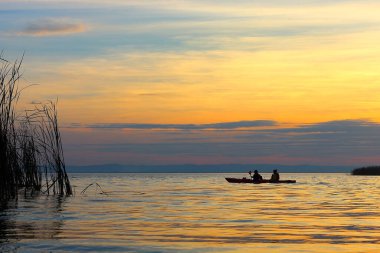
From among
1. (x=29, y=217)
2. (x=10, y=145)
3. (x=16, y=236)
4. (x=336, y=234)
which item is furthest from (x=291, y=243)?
(x=10, y=145)

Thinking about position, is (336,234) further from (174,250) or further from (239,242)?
(174,250)

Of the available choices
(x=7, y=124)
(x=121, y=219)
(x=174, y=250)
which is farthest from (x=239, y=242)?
(x=7, y=124)

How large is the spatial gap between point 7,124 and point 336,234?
10.5 m

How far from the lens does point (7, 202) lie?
23.1 m

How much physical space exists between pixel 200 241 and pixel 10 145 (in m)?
10.6

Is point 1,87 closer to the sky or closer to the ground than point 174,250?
closer to the sky

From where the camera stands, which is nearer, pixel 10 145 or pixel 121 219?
pixel 121 219

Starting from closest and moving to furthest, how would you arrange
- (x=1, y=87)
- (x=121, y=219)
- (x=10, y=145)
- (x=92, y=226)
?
(x=92, y=226) < (x=121, y=219) < (x=1, y=87) < (x=10, y=145)

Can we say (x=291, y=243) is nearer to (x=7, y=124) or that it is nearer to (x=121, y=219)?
(x=121, y=219)

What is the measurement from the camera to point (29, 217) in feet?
64.7

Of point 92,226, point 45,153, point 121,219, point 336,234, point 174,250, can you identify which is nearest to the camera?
point 174,250

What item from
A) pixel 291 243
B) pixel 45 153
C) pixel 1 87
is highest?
pixel 1 87

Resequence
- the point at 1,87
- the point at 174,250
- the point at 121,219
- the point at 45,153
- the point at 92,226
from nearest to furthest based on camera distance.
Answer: the point at 174,250, the point at 92,226, the point at 121,219, the point at 1,87, the point at 45,153

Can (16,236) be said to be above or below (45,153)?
below
